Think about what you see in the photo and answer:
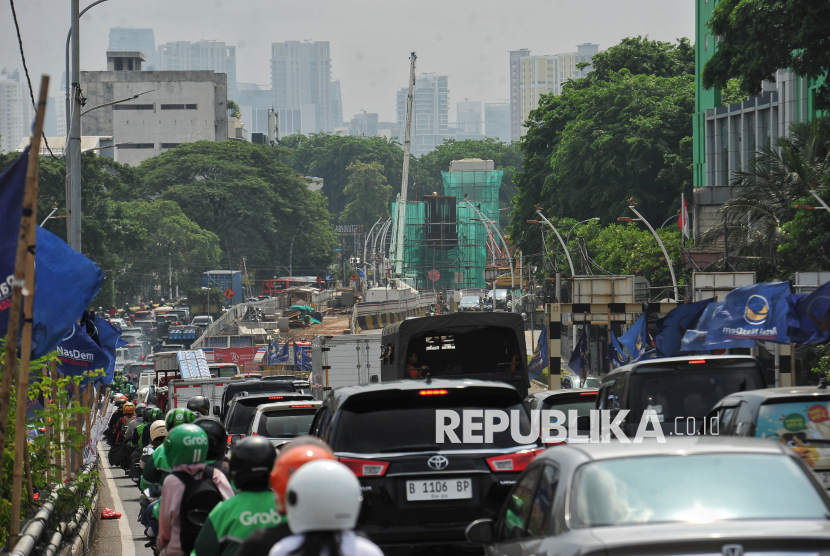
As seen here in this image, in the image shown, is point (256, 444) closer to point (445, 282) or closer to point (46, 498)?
point (46, 498)

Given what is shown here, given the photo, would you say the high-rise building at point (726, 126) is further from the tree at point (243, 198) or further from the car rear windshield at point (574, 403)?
the tree at point (243, 198)

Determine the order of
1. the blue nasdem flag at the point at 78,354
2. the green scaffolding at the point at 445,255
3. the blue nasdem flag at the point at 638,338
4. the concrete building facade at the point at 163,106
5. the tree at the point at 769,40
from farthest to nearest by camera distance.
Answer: the concrete building facade at the point at 163,106, the green scaffolding at the point at 445,255, the blue nasdem flag at the point at 638,338, the tree at the point at 769,40, the blue nasdem flag at the point at 78,354

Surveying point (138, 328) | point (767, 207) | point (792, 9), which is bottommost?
point (138, 328)

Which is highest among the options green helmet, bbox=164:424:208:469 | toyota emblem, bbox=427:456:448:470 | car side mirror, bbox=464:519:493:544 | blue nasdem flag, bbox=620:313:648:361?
green helmet, bbox=164:424:208:469

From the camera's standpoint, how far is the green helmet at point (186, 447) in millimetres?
5973

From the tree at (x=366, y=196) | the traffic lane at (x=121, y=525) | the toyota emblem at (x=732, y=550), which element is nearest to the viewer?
the toyota emblem at (x=732, y=550)

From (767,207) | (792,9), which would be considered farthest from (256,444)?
(767,207)

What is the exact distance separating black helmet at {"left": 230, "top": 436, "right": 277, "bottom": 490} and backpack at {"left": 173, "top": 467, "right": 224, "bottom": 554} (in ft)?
3.85

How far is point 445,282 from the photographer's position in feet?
391

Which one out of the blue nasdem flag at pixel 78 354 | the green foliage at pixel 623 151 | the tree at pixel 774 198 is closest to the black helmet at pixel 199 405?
the blue nasdem flag at pixel 78 354

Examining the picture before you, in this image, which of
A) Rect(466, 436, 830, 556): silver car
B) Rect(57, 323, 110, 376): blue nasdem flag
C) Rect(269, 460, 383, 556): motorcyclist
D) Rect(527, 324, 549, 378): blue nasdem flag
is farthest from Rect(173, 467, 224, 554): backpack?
Rect(527, 324, 549, 378): blue nasdem flag

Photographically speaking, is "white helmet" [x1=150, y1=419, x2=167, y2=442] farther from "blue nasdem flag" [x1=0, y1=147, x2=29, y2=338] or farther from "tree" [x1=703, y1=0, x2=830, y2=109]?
"tree" [x1=703, y1=0, x2=830, y2=109]

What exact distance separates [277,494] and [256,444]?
3.29ft

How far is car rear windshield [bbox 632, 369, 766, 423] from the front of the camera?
33.4ft
